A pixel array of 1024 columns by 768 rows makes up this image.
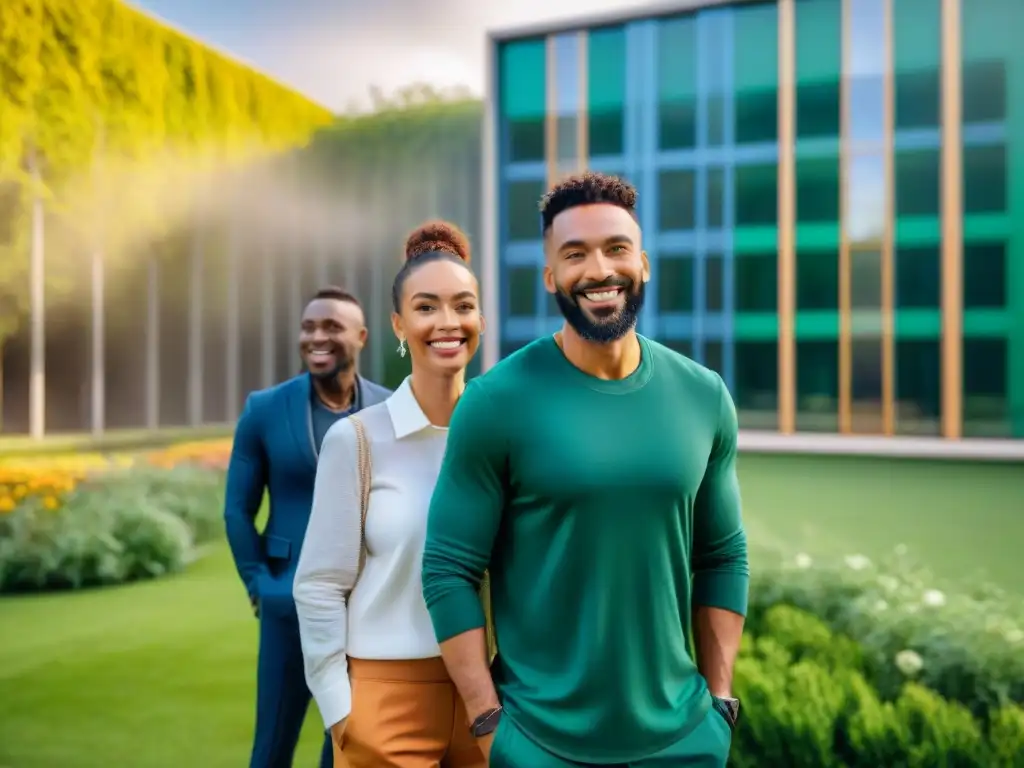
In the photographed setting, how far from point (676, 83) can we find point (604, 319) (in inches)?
405

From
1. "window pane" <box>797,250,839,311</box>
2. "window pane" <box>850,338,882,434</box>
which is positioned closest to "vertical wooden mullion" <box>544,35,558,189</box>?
"window pane" <box>797,250,839,311</box>

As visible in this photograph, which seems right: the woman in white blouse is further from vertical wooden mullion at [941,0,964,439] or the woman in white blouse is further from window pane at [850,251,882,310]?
window pane at [850,251,882,310]

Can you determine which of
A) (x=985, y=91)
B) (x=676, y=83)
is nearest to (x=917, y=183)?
(x=985, y=91)

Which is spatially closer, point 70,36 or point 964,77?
point 70,36

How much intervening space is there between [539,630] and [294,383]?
168 cm

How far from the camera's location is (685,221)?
11.3 m

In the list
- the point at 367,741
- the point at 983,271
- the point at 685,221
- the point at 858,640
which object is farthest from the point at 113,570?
the point at 983,271

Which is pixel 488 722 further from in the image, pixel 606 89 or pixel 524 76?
pixel 524 76

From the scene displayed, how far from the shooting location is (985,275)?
32.1 feet

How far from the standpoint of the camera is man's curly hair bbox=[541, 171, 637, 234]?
1784 millimetres

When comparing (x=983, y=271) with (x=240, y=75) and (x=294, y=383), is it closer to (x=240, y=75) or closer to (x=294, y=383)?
(x=240, y=75)

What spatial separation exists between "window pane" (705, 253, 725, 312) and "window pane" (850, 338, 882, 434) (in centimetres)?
155

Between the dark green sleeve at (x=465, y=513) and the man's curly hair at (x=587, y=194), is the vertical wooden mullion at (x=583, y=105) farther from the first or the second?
the dark green sleeve at (x=465, y=513)

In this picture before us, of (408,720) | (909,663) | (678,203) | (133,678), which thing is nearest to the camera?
(408,720)
